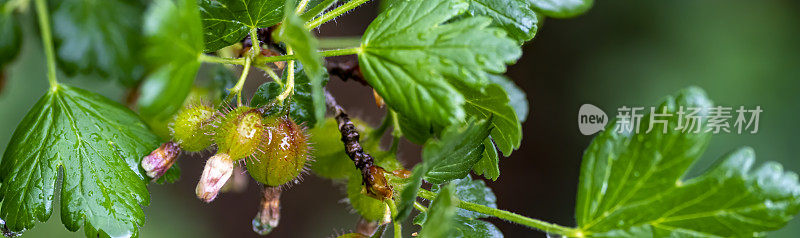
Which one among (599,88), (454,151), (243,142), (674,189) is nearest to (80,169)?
(243,142)

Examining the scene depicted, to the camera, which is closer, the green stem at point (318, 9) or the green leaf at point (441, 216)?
the green leaf at point (441, 216)

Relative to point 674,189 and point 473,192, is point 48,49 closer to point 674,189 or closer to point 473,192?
point 473,192

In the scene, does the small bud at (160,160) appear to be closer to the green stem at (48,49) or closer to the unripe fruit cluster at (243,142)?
the unripe fruit cluster at (243,142)

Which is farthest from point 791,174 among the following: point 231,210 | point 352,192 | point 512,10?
point 231,210

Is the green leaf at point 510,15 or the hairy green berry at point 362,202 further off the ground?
the green leaf at point 510,15

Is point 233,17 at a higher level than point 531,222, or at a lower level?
higher

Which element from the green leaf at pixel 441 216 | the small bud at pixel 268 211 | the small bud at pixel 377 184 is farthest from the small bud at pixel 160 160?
the green leaf at pixel 441 216

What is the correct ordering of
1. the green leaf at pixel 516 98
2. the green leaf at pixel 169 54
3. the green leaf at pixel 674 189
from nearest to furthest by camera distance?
the green leaf at pixel 169 54, the green leaf at pixel 674 189, the green leaf at pixel 516 98
